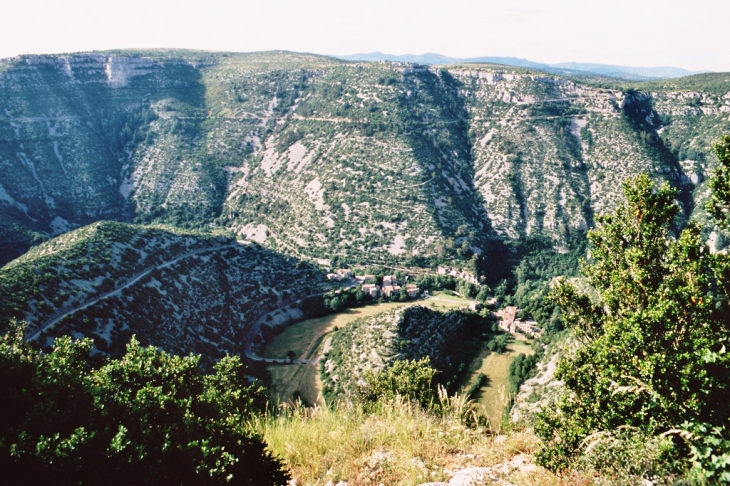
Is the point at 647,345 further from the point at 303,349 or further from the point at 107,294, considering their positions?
the point at 303,349

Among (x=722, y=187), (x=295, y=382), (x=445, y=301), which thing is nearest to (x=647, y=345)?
(x=722, y=187)

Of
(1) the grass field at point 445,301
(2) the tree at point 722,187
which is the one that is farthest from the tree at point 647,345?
(1) the grass field at point 445,301

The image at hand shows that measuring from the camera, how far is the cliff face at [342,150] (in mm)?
84375

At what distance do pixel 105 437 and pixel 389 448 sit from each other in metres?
4.88

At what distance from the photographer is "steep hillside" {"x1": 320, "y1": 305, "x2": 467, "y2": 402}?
42.2 metres

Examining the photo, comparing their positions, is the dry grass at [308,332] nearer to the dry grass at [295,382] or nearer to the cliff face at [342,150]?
the dry grass at [295,382]

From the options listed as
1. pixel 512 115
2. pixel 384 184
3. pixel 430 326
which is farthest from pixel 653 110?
pixel 430 326

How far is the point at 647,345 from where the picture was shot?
24.8ft

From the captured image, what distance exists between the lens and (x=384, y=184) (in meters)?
88.9

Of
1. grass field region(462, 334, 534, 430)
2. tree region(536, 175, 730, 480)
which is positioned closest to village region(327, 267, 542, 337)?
grass field region(462, 334, 534, 430)

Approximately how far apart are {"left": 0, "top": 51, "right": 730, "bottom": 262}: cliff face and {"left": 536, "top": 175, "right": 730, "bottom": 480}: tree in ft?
215

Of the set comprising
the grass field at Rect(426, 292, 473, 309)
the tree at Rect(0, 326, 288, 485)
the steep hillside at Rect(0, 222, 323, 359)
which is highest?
the tree at Rect(0, 326, 288, 485)

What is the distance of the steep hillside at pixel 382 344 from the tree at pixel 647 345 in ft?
104

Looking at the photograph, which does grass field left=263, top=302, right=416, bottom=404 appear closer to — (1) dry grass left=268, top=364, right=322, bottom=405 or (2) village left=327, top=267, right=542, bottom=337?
(1) dry grass left=268, top=364, right=322, bottom=405
